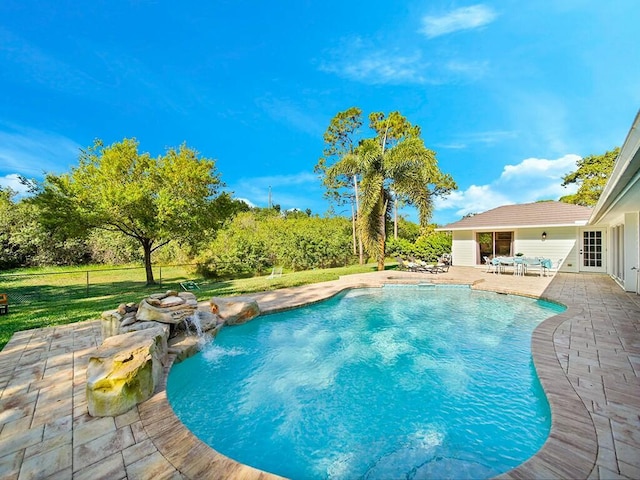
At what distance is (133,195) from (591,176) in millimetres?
31299

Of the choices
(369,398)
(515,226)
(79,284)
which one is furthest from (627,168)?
(79,284)

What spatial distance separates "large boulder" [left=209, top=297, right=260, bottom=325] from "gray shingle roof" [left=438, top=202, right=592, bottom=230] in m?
12.8

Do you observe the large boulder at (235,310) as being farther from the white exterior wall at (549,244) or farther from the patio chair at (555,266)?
the patio chair at (555,266)

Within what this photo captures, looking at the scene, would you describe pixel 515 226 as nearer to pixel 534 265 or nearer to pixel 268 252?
pixel 534 265

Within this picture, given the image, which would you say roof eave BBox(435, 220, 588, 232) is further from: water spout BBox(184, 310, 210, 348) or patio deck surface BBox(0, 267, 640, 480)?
water spout BBox(184, 310, 210, 348)

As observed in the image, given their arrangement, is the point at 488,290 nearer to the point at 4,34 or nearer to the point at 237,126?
the point at 4,34

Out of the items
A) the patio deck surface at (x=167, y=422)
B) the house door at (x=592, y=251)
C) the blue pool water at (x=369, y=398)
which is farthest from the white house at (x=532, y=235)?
the patio deck surface at (x=167, y=422)

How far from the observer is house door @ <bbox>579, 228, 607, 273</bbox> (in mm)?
12930

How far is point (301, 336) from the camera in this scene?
6027 millimetres

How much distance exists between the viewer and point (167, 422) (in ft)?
8.70

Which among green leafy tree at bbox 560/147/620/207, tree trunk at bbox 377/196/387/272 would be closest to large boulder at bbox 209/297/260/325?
tree trunk at bbox 377/196/387/272

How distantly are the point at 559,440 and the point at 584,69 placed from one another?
21.8 m

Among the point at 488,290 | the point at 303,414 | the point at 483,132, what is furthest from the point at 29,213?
the point at 483,132

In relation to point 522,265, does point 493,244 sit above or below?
above
